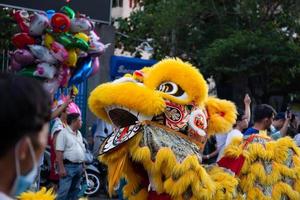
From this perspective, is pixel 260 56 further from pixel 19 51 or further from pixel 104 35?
pixel 19 51

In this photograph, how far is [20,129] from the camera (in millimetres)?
1947

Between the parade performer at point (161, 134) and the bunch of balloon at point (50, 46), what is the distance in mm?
1266

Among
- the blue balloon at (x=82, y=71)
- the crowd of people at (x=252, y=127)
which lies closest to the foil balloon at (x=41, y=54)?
the blue balloon at (x=82, y=71)

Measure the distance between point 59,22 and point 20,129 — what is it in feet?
15.9

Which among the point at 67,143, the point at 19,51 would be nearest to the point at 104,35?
the point at 67,143

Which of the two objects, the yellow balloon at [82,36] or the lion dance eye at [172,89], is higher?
the yellow balloon at [82,36]

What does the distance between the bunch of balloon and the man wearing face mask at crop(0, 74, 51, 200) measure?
14.8 ft

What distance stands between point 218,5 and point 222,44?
1.60 m

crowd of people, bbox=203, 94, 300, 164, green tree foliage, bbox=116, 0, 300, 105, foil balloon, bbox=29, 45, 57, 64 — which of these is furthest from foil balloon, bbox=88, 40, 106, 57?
green tree foliage, bbox=116, 0, 300, 105

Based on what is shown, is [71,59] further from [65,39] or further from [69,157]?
[69,157]

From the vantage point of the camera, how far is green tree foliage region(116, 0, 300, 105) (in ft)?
53.6

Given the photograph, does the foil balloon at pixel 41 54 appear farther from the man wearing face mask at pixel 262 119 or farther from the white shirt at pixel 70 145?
the man wearing face mask at pixel 262 119

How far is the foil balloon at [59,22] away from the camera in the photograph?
6.66 meters

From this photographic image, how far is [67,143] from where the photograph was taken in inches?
304
